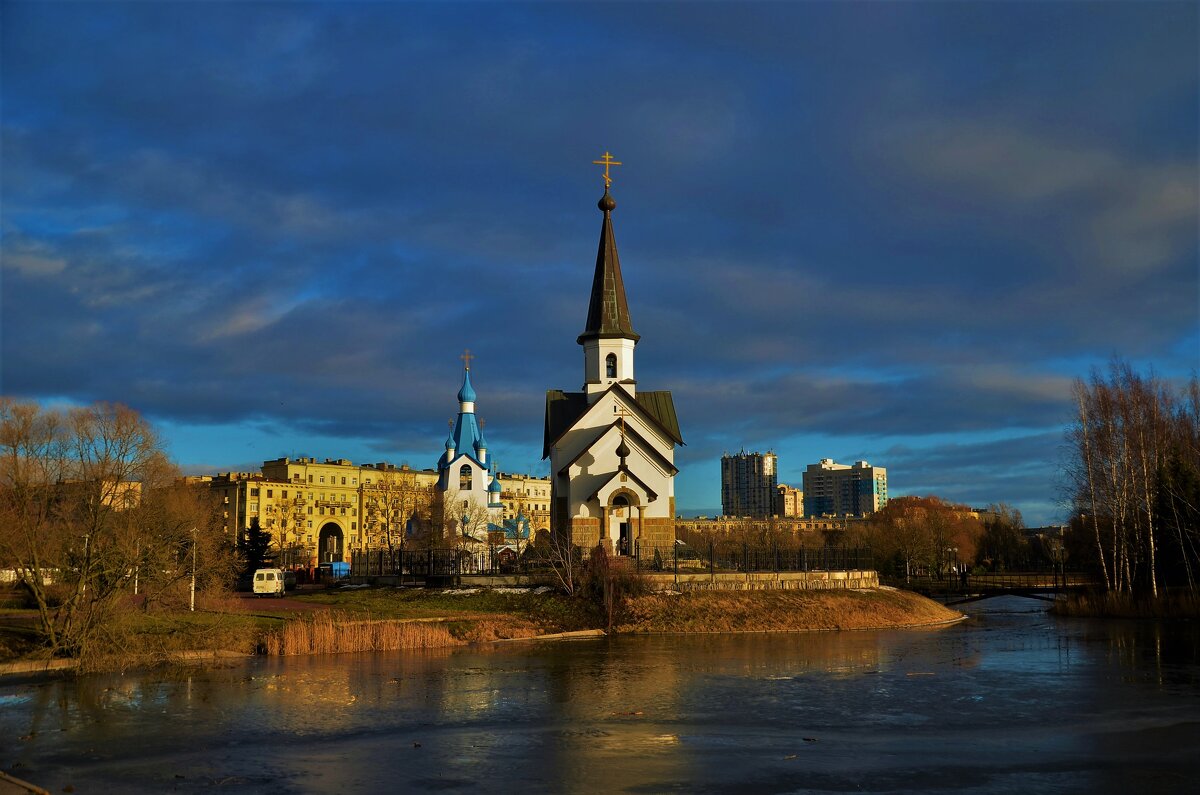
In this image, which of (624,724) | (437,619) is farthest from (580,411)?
(624,724)

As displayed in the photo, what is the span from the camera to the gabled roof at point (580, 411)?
56.7 metres

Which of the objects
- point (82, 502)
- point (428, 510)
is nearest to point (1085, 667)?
Result: point (82, 502)

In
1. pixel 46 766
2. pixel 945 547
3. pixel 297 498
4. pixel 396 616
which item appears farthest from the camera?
pixel 297 498

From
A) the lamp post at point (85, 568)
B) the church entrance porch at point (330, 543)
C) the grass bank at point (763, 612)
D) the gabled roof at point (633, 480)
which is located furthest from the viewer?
the church entrance porch at point (330, 543)

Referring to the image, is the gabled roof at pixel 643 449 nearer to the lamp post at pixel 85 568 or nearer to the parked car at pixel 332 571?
the parked car at pixel 332 571

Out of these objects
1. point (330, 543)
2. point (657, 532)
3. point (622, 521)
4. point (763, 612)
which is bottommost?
point (763, 612)

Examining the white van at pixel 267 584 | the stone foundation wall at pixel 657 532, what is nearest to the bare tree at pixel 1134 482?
the stone foundation wall at pixel 657 532

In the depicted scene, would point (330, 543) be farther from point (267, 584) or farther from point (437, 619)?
point (437, 619)

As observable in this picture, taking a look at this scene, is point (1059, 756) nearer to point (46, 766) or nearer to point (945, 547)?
point (46, 766)

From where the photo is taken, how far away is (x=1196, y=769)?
54.4 ft

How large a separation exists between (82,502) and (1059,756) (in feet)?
89.9

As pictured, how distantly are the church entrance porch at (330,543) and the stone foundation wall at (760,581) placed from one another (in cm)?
9496

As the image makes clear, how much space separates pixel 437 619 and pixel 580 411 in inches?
824

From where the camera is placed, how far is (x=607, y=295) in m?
58.7
